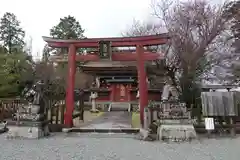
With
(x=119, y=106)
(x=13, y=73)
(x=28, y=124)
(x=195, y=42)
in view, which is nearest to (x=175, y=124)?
(x=28, y=124)

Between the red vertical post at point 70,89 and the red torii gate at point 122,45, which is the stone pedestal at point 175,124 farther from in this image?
the red vertical post at point 70,89

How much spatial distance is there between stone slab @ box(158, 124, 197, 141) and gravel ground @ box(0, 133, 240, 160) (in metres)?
0.43

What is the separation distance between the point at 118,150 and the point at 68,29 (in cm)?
3374

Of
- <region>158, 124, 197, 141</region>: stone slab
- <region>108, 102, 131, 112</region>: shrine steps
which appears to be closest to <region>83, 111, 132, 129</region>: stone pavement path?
<region>158, 124, 197, 141</region>: stone slab

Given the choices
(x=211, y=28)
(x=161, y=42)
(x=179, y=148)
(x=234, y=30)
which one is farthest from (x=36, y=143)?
(x=234, y=30)

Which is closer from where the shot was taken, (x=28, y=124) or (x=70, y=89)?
(x=28, y=124)

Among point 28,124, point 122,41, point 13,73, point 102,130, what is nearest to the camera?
point 28,124

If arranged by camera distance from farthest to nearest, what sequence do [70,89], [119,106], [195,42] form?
[119,106] → [195,42] → [70,89]

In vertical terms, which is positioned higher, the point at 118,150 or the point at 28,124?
the point at 28,124

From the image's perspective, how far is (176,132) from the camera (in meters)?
7.68

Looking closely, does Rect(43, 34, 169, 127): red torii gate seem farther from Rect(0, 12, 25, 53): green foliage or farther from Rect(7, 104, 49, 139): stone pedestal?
Rect(0, 12, 25, 53): green foliage

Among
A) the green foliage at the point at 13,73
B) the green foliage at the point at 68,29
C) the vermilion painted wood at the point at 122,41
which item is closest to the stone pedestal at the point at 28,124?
the vermilion painted wood at the point at 122,41

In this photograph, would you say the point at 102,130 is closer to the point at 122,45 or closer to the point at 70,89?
the point at 70,89

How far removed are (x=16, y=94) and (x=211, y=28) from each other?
1666 cm
